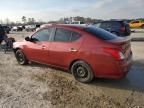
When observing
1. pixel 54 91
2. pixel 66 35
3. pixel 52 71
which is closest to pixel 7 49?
pixel 52 71

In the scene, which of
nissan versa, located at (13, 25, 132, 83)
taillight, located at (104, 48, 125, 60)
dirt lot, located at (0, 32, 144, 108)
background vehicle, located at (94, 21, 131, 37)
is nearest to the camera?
dirt lot, located at (0, 32, 144, 108)

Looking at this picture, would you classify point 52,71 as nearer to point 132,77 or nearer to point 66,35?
point 66,35

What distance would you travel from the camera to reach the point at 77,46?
5.86 meters

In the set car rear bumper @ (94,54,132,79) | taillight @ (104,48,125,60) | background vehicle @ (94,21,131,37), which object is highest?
background vehicle @ (94,21,131,37)

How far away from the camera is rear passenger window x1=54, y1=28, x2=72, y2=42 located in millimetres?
6242

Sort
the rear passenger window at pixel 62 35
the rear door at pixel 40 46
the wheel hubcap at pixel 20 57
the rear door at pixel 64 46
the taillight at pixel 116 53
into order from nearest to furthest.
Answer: the taillight at pixel 116 53 < the rear door at pixel 64 46 < the rear passenger window at pixel 62 35 < the rear door at pixel 40 46 < the wheel hubcap at pixel 20 57

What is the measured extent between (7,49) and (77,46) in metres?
7.55

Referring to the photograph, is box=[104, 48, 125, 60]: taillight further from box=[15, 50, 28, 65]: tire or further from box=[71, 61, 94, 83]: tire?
box=[15, 50, 28, 65]: tire

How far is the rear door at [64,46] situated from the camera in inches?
235

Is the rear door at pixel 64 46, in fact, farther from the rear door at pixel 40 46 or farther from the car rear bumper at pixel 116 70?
the car rear bumper at pixel 116 70

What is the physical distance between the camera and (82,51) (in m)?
5.71

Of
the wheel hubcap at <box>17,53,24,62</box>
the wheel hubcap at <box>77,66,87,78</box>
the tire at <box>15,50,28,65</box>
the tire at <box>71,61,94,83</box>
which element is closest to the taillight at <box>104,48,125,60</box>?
the tire at <box>71,61,94,83</box>

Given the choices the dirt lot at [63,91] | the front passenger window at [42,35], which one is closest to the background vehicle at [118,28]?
the dirt lot at [63,91]

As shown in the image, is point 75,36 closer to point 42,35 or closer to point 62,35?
point 62,35
